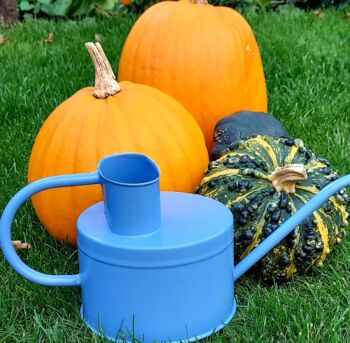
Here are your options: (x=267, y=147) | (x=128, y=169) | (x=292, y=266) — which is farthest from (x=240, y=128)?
(x=128, y=169)

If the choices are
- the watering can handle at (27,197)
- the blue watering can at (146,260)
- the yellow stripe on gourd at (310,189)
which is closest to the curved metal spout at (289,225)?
the blue watering can at (146,260)

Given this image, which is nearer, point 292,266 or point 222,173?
point 292,266

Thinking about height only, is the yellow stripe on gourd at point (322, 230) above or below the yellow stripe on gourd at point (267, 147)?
below

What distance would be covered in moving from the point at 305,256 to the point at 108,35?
9.54 ft

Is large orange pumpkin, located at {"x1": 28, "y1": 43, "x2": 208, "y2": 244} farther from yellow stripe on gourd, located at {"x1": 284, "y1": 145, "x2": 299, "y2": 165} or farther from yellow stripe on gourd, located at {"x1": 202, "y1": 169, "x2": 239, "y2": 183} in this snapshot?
yellow stripe on gourd, located at {"x1": 284, "y1": 145, "x2": 299, "y2": 165}

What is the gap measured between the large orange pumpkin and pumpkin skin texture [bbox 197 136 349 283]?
0.40 feet

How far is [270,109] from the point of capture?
3295 mm

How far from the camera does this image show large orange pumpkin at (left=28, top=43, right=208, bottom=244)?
2.04 meters

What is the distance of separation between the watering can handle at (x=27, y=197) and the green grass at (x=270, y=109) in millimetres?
100

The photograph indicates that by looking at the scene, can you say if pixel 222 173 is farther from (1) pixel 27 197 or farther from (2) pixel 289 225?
(1) pixel 27 197

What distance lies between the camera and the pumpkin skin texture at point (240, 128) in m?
2.37

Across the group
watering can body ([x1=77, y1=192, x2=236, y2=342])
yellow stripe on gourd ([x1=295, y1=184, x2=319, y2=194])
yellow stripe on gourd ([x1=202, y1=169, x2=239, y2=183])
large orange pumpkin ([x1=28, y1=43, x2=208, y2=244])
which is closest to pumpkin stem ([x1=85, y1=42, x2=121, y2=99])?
large orange pumpkin ([x1=28, y1=43, x2=208, y2=244])

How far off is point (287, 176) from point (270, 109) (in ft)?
4.71

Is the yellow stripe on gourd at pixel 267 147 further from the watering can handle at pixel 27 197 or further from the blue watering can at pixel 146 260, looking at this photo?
the watering can handle at pixel 27 197
